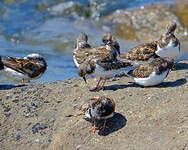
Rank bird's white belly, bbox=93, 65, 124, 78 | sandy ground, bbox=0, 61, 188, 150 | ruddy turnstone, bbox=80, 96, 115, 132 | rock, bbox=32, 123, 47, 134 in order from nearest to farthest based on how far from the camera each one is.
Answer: sandy ground, bbox=0, 61, 188, 150, ruddy turnstone, bbox=80, 96, 115, 132, rock, bbox=32, 123, 47, 134, bird's white belly, bbox=93, 65, 124, 78

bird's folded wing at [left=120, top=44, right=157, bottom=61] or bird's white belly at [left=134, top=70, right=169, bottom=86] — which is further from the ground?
bird's white belly at [left=134, top=70, right=169, bottom=86]

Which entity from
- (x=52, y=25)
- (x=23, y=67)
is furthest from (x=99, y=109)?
(x=52, y=25)

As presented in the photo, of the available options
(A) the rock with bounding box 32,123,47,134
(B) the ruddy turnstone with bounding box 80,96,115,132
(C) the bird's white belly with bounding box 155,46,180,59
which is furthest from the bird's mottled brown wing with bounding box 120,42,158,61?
(A) the rock with bounding box 32,123,47,134

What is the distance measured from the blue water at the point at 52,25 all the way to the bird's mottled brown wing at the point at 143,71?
22.3ft

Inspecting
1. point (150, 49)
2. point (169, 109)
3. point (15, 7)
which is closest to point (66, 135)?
point (169, 109)

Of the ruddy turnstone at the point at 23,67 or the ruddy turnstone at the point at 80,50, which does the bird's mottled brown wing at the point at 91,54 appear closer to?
the ruddy turnstone at the point at 80,50

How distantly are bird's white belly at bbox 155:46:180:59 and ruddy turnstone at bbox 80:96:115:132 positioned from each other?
2770 mm

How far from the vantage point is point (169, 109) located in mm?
9875

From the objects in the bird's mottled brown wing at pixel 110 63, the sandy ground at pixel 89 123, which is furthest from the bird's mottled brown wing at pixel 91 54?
the sandy ground at pixel 89 123

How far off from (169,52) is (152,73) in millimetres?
1571

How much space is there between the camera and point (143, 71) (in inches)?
Answer: 432

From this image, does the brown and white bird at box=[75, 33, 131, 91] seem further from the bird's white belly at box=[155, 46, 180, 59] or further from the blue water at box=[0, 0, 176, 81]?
the blue water at box=[0, 0, 176, 81]

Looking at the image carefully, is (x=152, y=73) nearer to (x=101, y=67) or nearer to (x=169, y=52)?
(x=101, y=67)

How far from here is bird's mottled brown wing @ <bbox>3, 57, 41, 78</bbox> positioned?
12.3 metres
